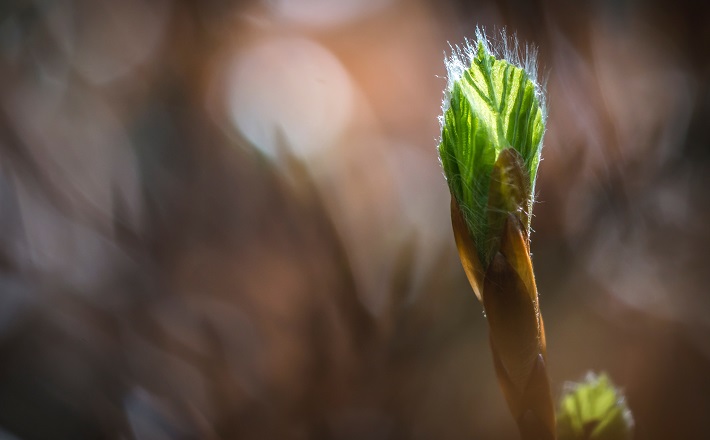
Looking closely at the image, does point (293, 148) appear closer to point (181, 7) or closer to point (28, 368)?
point (181, 7)

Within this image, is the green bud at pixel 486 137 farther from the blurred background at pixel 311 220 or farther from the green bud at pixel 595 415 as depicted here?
the blurred background at pixel 311 220

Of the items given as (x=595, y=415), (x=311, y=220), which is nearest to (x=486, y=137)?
(x=595, y=415)

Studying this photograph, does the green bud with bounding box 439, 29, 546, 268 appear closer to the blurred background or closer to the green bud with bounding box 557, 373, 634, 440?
the green bud with bounding box 557, 373, 634, 440

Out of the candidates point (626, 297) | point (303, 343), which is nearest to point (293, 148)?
point (303, 343)

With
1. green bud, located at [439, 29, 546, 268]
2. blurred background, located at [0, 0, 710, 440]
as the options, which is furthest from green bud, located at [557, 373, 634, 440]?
blurred background, located at [0, 0, 710, 440]

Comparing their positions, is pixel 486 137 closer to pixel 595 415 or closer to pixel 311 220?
pixel 595 415

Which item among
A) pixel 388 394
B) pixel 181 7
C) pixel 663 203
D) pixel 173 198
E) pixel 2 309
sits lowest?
pixel 388 394
